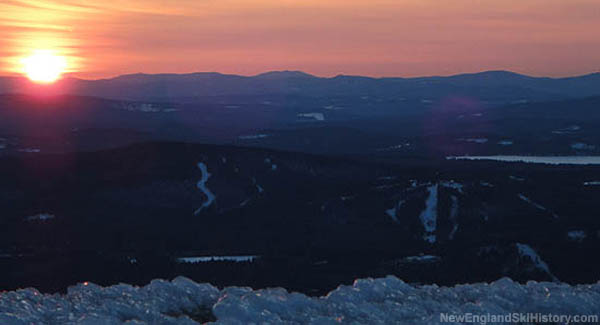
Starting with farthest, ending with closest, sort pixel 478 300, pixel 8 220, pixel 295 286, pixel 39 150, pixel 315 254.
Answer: pixel 39 150, pixel 8 220, pixel 315 254, pixel 295 286, pixel 478 300

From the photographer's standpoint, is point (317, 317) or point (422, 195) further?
point (422, 195)

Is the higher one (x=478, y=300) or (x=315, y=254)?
(x=478, y=300)

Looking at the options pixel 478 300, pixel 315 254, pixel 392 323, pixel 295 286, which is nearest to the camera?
pixel 392 323

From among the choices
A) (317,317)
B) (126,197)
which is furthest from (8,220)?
(317,317)

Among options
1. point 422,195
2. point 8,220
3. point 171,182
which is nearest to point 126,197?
point 171,182

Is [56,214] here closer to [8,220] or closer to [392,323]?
[8,220]

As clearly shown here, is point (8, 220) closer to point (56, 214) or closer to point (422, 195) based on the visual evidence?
point (56, 214)
